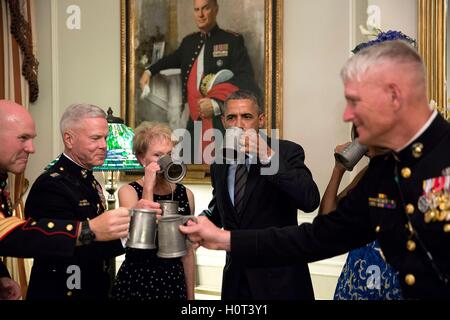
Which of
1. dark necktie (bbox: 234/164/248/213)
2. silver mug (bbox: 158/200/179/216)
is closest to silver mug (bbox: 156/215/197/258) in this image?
silver mug (bbox: 158/200/179/216)

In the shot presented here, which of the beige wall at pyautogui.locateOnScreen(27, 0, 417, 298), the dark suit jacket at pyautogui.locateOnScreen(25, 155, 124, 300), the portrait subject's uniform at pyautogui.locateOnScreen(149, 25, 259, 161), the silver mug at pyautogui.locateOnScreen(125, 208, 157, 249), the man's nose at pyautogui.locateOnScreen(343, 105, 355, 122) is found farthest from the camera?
the portrait subject's uniform at pyautogui.locateOnScreen(149, 25, 259, 161)

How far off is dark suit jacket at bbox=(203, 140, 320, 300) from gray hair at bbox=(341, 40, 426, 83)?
32.4 inches

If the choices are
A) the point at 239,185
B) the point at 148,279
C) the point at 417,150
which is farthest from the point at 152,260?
the point at 417,150

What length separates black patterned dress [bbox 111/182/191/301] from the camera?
2426 mm

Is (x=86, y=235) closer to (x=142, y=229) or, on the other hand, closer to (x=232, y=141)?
(x=142, y=229)

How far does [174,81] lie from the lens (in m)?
4.35

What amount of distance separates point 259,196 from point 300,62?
185cm

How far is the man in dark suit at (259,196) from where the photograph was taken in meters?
2.21

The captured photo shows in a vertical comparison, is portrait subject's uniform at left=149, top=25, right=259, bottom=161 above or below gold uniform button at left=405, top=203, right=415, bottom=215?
above

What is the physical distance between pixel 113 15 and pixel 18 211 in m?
1.84

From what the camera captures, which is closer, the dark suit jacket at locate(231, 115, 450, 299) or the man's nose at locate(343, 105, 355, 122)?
the dark suit jacket at locate(231, 115, 450, 299)

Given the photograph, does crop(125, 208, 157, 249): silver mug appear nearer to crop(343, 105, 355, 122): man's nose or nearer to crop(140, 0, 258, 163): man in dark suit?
crop(343, 105, 355, 122): man's nose

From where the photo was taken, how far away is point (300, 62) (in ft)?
12.8
